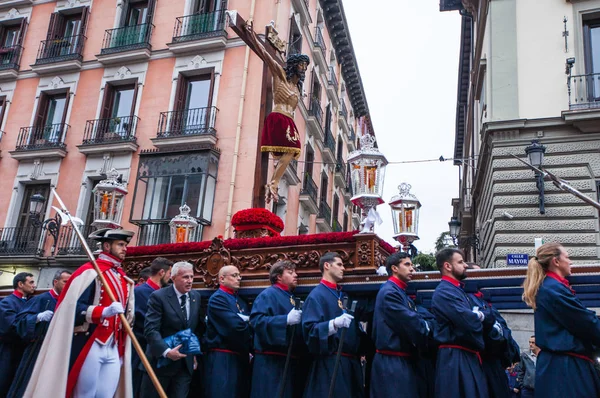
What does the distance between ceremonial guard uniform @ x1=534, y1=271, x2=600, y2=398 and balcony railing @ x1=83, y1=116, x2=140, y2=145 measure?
16.4 m

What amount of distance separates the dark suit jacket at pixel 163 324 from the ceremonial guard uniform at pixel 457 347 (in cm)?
260

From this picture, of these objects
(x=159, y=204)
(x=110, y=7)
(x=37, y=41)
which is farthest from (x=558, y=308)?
(x=37, y=41)

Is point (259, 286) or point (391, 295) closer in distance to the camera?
point (391, 295)

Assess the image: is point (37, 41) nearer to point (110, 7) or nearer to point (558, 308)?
point (110, 7)

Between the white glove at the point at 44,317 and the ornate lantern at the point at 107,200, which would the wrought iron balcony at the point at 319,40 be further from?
the white glove at the point at 44,317

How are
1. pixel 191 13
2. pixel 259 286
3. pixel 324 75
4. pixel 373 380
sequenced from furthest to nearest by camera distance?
pixel 324 75 < pixel 191 13 < pixel 259 286 < pixel 373 380

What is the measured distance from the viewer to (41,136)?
20719 millimetres

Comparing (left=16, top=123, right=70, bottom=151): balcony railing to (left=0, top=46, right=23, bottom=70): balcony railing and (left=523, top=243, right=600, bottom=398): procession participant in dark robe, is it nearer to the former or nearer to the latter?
(left=0, top=46, right=23, bottom=70): balcony railing

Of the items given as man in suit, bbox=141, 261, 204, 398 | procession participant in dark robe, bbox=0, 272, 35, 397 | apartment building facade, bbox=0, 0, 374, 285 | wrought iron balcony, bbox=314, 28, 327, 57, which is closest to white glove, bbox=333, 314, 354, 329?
man in suit, bbox=141, 261, 204, 398

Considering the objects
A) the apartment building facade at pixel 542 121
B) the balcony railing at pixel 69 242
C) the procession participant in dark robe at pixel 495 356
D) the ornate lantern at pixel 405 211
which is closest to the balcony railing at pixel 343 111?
the apartment building facade at pixel 542 121

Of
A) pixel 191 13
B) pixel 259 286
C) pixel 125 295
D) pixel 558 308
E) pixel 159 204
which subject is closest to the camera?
pixel 558 308

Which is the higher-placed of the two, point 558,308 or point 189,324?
point 558,308

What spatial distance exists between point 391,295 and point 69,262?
15.6 meters

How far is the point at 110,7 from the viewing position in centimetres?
2117
